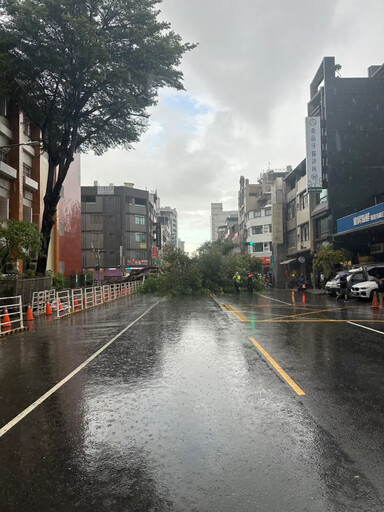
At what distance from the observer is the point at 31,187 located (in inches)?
1439

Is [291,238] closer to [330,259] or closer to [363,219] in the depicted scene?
[330,259]

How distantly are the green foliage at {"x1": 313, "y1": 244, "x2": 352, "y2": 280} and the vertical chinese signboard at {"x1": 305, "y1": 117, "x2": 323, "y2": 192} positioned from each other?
631 cm

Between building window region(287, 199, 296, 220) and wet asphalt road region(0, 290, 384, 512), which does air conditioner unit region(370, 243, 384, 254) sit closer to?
building window region(287, 199, 296, 220)

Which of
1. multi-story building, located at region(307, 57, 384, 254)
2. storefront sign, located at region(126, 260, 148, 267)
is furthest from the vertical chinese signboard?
storefront sign, located at region(126, 260, 148, 267)

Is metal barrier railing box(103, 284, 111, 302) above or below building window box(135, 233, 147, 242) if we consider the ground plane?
below

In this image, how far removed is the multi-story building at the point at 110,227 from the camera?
80.6m

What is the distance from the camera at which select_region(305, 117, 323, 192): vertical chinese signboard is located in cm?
3897

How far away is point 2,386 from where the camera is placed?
22.9 feet

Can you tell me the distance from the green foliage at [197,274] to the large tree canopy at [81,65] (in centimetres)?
1420

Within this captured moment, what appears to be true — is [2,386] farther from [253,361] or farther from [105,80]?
[105,80]

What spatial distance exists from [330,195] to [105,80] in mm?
24209

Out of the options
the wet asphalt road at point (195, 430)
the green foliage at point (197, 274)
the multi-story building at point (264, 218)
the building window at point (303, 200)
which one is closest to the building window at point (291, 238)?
the multi-story building at point (264, 218)

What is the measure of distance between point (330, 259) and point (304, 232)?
48.1ft

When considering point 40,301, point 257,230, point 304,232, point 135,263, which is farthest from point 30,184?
point 257,230
